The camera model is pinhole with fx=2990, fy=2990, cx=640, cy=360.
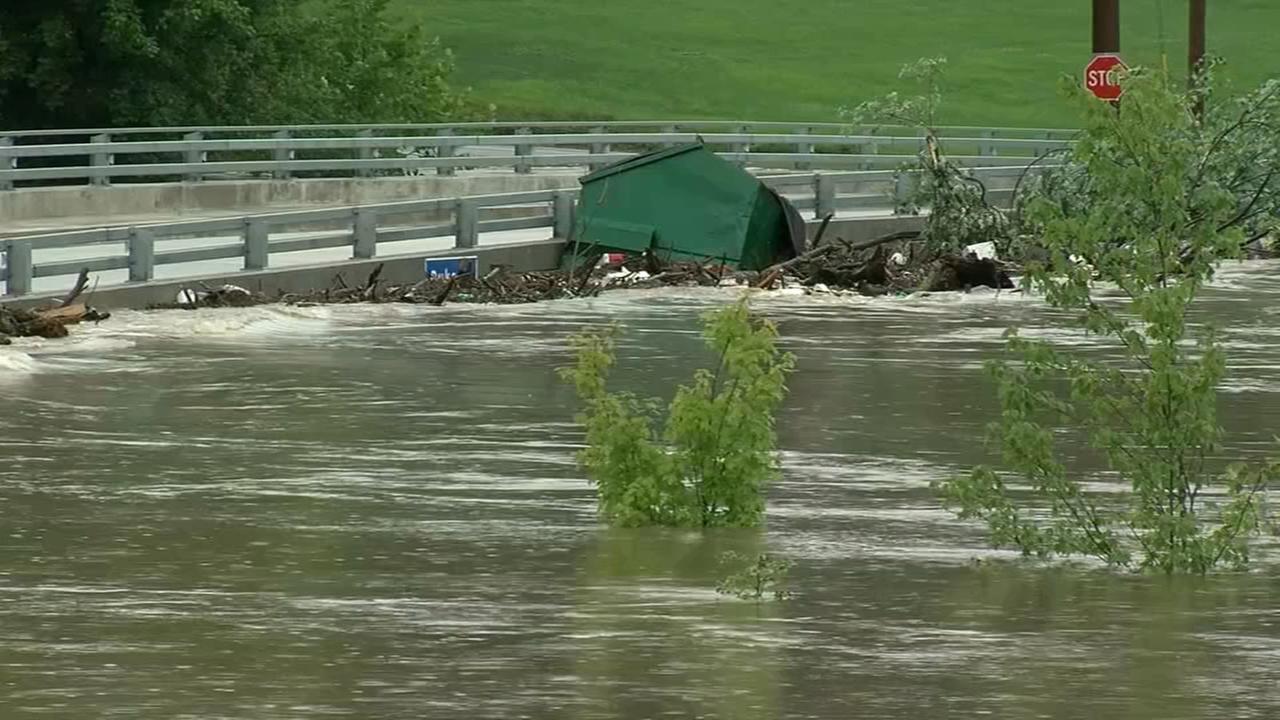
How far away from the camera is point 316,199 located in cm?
4453

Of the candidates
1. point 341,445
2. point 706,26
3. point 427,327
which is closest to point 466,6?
point 706,26

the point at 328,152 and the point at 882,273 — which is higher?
the point at 328,152

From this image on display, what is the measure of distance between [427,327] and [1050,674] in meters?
16.0

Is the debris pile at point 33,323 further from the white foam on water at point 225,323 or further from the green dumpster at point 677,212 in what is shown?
the green dumpster at point 677,212

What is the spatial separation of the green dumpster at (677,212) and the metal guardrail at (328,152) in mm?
7788

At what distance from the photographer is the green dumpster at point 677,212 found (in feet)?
107

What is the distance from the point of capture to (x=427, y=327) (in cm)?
2600

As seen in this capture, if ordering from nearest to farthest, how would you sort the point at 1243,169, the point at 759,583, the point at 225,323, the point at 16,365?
the point at 759,583 → the point at 16,365 → the point at 225,323 → the point at 1243,169

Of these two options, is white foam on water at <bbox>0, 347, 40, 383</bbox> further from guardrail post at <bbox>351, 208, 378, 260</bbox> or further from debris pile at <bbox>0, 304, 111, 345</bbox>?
guardrail post at <bbox>351, 208, 378, 260</bbox>

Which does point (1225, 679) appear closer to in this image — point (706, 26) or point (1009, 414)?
Answer: point (1009, 414)

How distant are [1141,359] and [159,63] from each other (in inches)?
1499

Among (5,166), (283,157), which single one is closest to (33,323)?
(5,166)

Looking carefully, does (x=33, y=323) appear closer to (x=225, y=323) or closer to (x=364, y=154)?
(x=225, y=323)

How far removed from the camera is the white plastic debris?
1312 inches
